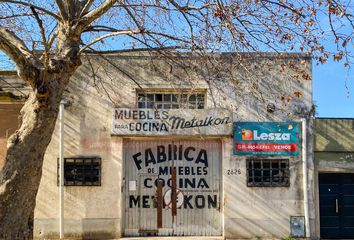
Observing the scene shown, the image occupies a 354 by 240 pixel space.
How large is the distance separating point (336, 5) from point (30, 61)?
433 centimetres

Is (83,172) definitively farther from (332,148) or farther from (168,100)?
(332,148)

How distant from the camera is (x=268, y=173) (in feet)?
45.1

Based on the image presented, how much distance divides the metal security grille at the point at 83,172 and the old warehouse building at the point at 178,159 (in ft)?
0.09

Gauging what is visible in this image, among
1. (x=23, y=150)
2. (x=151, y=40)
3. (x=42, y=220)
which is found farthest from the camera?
(x=42, y=220)

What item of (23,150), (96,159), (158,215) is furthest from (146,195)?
(23,150)

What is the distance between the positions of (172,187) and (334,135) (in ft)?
15.4

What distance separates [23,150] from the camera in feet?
23.8

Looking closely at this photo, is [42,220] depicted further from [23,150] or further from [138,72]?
[23,150]

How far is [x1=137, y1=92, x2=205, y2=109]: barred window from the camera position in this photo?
14.0 meters

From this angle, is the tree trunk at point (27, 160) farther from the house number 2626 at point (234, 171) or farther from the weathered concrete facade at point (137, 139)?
the house number 2626 at point (234, 171)

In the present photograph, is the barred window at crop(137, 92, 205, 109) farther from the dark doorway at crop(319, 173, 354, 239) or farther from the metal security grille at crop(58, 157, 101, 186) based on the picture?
the dark doorway at crop(319, 173, 354, 239)

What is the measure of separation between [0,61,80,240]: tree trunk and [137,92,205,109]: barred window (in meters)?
6.42

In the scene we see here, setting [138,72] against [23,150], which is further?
[138,72]

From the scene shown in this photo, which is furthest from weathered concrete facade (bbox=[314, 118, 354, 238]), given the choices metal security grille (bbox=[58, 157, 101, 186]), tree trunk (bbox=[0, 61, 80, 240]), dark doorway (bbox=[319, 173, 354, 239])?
tree trunk (bbox=[0, 61, 80, 240])
